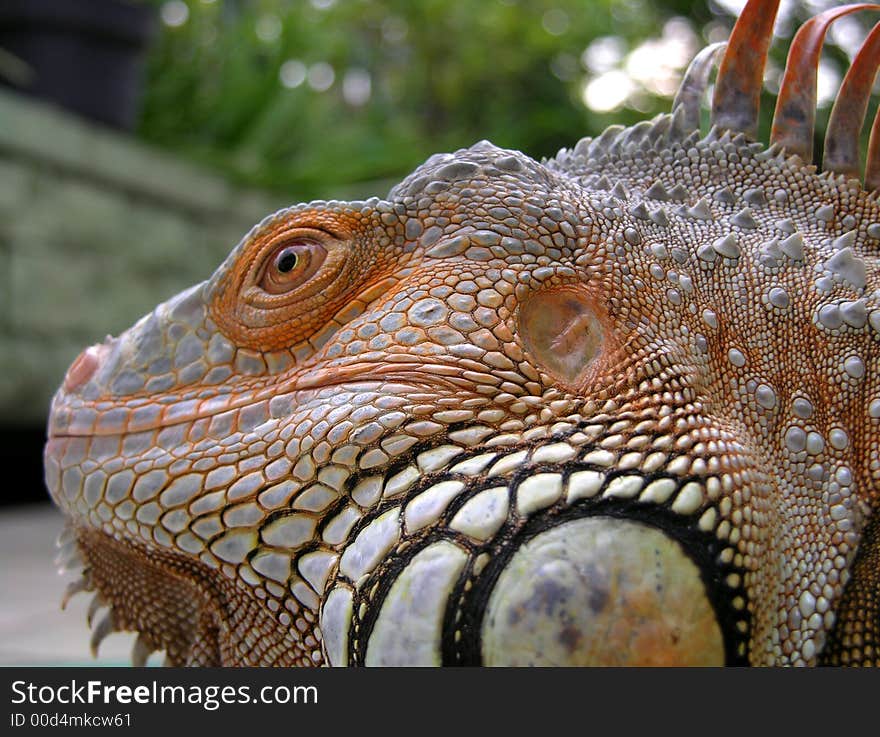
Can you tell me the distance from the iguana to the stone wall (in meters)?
6.31

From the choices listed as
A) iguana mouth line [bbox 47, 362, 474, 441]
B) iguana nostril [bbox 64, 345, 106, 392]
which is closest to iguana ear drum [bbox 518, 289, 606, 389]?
iguana mouth line [bbox 47, 362, 474, 441]

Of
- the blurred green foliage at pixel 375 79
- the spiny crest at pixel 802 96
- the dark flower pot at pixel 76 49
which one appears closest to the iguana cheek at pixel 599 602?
the spiny crest at pixel 802 96

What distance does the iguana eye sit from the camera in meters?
1.78

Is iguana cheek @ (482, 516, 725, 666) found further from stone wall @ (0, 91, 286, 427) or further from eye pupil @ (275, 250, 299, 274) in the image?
stone wall @ (0, 91, 286, 427)

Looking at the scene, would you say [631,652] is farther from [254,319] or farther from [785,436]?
[254,319]

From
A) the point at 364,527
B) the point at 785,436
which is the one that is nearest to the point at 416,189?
the point at 364,527

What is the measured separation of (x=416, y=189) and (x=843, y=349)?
2.87ft

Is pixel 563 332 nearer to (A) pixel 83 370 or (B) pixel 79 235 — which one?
(A) pixel 83 370

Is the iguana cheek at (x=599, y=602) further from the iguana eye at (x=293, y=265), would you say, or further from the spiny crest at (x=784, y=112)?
the spiny crest at (x=784, y=112)

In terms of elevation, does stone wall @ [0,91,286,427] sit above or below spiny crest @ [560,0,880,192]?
above

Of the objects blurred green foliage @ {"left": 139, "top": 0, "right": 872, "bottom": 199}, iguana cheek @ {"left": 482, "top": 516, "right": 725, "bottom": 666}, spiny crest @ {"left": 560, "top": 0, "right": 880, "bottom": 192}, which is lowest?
iguana cheek @ {"left": 482, "top": 516, "right": 725, "bottom": 666}

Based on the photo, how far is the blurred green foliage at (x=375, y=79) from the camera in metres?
10.1

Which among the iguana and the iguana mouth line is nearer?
the iguana

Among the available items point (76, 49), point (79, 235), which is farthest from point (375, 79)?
point (79, 235)
